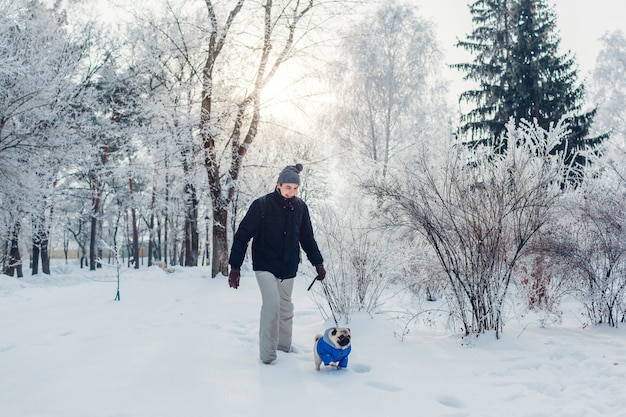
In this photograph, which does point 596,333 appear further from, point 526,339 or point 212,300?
point 212,300

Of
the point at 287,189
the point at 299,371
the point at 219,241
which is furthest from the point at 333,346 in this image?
the point at 219,241

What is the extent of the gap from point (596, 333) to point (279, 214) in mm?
3620

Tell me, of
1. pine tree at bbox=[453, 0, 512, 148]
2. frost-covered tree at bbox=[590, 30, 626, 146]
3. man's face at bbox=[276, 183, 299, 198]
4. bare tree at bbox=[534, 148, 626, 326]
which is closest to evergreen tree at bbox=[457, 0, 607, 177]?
pine tree at bbox=[453, 0, 512, 148]

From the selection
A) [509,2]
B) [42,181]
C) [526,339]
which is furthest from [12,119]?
[509,2]

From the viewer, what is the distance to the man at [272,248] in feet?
13.0

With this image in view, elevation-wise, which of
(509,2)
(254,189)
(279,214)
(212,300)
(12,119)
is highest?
(509,2)

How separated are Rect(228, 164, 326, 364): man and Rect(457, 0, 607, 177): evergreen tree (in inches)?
483

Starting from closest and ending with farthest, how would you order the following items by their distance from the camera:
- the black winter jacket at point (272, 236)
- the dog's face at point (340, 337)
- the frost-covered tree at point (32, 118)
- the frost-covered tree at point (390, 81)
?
the dog's face at point (340, 337) < the black winter jacket at point (272, 236) < the frost-covered tree at point (32, 118) < the frost-covered tree at point (390, 81)

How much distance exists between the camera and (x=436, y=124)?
16.5 meters

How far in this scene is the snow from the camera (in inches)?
118

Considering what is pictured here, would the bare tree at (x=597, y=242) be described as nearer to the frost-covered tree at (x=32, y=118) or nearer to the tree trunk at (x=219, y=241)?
the tree trunk at (x=219, y=241)

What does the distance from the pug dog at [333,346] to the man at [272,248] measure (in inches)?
17.8

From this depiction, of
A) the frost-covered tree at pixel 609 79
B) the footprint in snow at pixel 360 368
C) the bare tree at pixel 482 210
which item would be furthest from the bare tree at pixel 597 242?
the frost-covered tree at pixel 609 79

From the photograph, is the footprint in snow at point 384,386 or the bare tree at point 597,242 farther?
the bare tree at point 597,242
